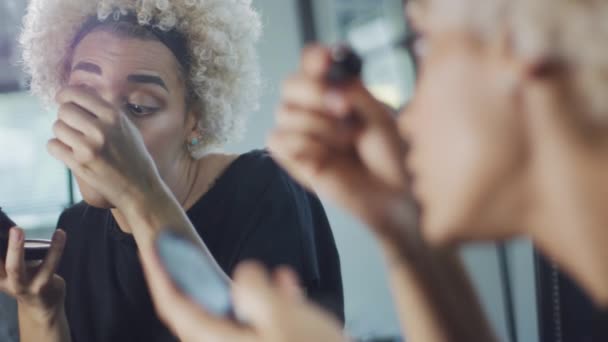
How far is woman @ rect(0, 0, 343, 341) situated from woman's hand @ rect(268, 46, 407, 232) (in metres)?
0.32

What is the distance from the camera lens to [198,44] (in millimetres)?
949

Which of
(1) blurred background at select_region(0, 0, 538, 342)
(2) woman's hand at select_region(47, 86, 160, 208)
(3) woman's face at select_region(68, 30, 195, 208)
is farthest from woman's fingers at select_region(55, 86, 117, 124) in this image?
(1) blurred background at select_region(0, 0, 538, 342)

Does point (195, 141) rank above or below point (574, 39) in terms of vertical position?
below

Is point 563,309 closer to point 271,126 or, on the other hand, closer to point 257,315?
point 257,315

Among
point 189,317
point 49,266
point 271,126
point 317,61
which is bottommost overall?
point 271,126

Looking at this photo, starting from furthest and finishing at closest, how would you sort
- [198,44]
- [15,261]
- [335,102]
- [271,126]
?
[271,126] → [198,44] → [15,261] → [335,102]

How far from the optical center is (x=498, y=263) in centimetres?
163

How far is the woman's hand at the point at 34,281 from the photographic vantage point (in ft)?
2.50

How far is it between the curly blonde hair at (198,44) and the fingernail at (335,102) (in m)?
0.54

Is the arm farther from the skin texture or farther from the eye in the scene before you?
the eye

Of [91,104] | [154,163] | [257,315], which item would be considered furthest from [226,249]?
[257,315]

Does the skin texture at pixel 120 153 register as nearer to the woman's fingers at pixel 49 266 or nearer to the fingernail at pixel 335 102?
the woman's fingers at pixel 49 266

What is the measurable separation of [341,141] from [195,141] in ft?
1.89

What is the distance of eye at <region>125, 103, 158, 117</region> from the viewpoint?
83 centimetres
